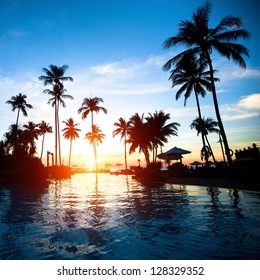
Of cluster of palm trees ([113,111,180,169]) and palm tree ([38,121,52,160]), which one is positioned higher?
palm tree ([38,121,52,160])

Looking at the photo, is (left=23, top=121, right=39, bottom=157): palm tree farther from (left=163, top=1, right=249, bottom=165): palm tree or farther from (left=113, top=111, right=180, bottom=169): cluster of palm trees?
(left=163, top=1, right=249, bottom=165): palm tree

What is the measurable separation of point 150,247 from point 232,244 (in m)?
1.55

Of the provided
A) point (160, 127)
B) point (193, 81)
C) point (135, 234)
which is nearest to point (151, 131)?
point (160, 127)

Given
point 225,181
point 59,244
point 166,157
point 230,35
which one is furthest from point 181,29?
point 59,244

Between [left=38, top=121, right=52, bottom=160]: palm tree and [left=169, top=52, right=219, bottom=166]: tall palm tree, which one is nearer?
[left=169, top=52, right=219, bottom=166]: tall palm tree

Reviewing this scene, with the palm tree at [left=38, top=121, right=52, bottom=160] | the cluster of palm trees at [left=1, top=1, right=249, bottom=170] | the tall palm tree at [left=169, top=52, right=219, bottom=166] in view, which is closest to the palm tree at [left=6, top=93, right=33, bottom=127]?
the cluster of palm trees at [left=1, top=1, right=249, bottom=170]

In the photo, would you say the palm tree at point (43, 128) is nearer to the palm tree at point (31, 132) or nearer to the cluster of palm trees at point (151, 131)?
the palm tree at point (31, 132)

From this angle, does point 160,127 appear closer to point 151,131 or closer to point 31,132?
point 151,131

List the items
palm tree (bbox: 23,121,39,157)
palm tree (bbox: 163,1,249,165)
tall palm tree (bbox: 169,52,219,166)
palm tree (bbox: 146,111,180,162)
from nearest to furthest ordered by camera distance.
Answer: palm tree (bbox: 163,1,249,165), tall palm tree (bbox: 169,52,219,166), palm tree (bbox: 146,111,180,162), palm tree (bbox: 23,121,39,157)

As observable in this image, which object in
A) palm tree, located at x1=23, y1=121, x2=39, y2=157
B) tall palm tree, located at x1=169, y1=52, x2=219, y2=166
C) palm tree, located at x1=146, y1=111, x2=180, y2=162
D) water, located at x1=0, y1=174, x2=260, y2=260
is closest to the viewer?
water, located at x1=0, y1=174, x2=260, y2=260

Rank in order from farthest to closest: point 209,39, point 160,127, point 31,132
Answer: point 31,132
point 160,127
point 209,39

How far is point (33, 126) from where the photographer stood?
5125cm

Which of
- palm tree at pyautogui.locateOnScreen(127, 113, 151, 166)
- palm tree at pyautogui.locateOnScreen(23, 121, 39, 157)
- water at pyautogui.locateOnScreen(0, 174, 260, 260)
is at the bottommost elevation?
water at pyautogui.locateOnScreen(0, 174, 260, 260)

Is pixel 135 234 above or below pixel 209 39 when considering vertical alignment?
below
